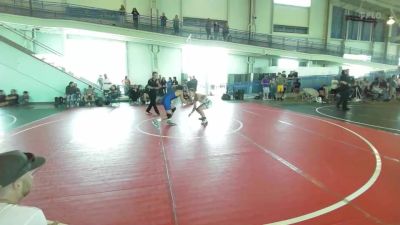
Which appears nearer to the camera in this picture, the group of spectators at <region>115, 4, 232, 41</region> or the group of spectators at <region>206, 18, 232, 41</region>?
the group of spectators at <region>115, 4, 232, 41</region>

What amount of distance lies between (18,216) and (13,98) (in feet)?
55.5

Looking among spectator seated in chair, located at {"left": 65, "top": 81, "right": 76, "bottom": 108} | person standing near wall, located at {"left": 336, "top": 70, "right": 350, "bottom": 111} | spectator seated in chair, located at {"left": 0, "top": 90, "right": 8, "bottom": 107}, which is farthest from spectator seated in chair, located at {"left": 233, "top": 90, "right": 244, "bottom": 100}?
spectator seated in chair, located at {"left": 0, "top": 90, "right": 8, "bottom": 107}

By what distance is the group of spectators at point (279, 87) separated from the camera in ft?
62.5

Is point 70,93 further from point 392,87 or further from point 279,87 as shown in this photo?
point 392,87

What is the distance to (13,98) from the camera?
15.5 meters

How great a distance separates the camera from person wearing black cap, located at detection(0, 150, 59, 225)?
138 cm

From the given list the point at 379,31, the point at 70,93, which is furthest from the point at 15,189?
the point at 379,31

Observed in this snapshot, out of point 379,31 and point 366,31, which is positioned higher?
point 379,31

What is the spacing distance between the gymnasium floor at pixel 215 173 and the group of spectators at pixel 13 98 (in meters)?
6.56

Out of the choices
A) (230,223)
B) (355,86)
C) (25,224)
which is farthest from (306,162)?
(355,86)

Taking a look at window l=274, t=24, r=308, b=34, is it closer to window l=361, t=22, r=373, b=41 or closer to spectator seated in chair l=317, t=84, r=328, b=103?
window l=361, t=22, r=373, b=41

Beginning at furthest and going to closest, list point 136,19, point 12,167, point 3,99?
point 136,19 → point 3,99 → point 12,167

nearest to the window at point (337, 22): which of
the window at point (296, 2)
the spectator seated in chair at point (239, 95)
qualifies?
the window at point (296, 2)

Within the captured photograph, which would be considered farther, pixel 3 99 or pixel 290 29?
pixel 290 29
